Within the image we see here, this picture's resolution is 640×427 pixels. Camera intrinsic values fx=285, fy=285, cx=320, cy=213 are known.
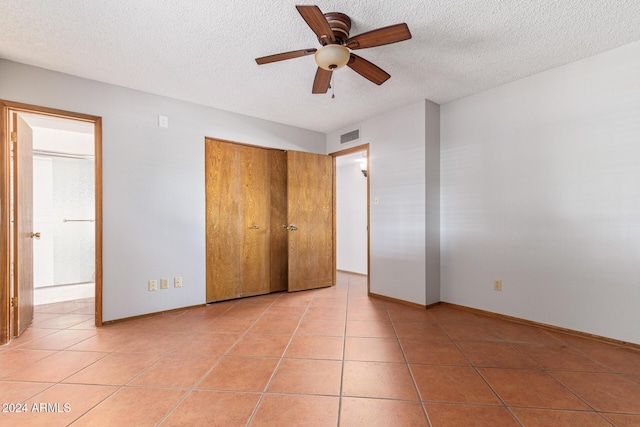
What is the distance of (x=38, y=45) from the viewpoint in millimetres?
2320

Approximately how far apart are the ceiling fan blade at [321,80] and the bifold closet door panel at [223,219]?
1.82m

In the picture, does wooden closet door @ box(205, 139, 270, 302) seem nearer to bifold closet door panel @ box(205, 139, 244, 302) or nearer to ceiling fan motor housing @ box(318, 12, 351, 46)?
bifold closet door panel @ box(205, 139, 244, 302)

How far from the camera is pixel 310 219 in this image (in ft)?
14.4

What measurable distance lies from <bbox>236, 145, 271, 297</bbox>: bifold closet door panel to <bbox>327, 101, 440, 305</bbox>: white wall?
4.94 ft

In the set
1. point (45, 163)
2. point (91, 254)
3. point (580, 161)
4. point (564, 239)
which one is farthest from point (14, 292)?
point (580, 161)

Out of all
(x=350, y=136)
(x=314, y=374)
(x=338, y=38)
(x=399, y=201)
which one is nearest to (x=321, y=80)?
(x=338, y=38)

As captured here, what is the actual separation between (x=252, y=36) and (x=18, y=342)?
3.26 m

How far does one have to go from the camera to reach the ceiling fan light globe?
1879mm

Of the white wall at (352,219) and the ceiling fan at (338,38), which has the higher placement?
the ceiling fan at (338,38)

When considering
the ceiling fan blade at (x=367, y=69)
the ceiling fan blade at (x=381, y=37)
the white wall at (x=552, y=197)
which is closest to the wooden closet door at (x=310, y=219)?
the white wall at (x=552, y=197)

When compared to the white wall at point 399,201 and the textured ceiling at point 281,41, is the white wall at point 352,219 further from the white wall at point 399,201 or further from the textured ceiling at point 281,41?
the textured ceiling at point 281,41

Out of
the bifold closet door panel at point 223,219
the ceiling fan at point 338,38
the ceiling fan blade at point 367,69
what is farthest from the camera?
the bifold closet door panel at point 223,219

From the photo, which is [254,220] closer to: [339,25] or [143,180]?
[143,180]

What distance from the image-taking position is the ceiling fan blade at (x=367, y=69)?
2.11 meters
